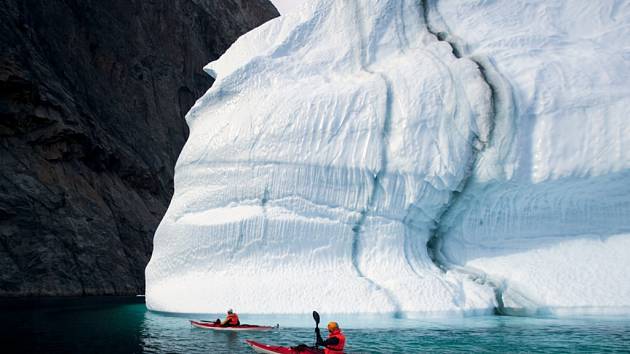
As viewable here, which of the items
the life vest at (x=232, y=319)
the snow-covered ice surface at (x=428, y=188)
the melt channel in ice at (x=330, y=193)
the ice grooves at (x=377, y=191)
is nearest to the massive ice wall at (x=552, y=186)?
the snow-covered ice surface at (x=428, y=188)

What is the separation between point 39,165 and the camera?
27.9 m

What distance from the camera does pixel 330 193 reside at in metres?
15.3

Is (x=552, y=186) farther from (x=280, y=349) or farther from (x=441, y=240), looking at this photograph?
(x=280, y=349)

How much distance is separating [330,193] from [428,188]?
2266 mm

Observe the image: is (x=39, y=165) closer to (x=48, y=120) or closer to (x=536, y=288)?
(x=48, y=120)

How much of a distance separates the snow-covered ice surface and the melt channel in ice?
0.11ft

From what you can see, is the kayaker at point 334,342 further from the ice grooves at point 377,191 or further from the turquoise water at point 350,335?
the ice grooves at point 377,191

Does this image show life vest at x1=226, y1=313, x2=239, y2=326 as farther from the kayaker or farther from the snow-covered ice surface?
the kayaker

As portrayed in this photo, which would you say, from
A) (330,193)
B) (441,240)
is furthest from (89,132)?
(441,240)

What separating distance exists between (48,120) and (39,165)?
2.14 meters

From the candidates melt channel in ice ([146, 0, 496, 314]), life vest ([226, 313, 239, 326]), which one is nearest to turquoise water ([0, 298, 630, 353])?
life vest ([226, 313, 239, 326])

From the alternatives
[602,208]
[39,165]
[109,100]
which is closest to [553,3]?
[602,208]

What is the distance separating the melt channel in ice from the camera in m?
14.4

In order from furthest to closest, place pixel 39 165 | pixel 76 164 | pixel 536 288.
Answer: pixel 76 164 < pixel 39 165 < pixel 536 288
